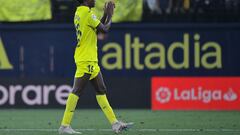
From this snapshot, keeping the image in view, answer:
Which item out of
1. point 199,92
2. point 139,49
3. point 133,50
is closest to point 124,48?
point 133,50

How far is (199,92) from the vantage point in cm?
1870

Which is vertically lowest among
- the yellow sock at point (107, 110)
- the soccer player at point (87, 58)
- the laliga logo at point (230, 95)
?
the laliga logo at point (230, 95)

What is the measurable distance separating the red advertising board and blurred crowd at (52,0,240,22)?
167cm

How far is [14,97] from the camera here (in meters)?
18.9

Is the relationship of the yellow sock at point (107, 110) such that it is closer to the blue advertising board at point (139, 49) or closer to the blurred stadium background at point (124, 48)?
the blurred stadium background at point (124, 48)

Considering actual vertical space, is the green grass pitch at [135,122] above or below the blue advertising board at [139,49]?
below

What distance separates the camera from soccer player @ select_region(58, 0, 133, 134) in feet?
38.6

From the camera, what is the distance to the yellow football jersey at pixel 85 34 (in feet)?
38.7

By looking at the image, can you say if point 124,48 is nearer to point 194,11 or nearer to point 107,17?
point 194,11

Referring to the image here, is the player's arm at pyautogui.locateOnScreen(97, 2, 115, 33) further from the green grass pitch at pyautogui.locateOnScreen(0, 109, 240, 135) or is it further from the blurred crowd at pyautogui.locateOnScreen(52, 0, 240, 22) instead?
the blurred crowd at pyautogui.locateOnScreen(52, 0, 240, 22)

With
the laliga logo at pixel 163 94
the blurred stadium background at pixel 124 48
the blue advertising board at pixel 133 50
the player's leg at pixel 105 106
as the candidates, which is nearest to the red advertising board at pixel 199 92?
the laliga logo at pixel 163 94

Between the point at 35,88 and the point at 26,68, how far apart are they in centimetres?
79

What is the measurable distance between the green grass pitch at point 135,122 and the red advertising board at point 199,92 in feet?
2.90

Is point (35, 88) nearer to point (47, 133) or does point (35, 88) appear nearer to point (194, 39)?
point (194, 39)
